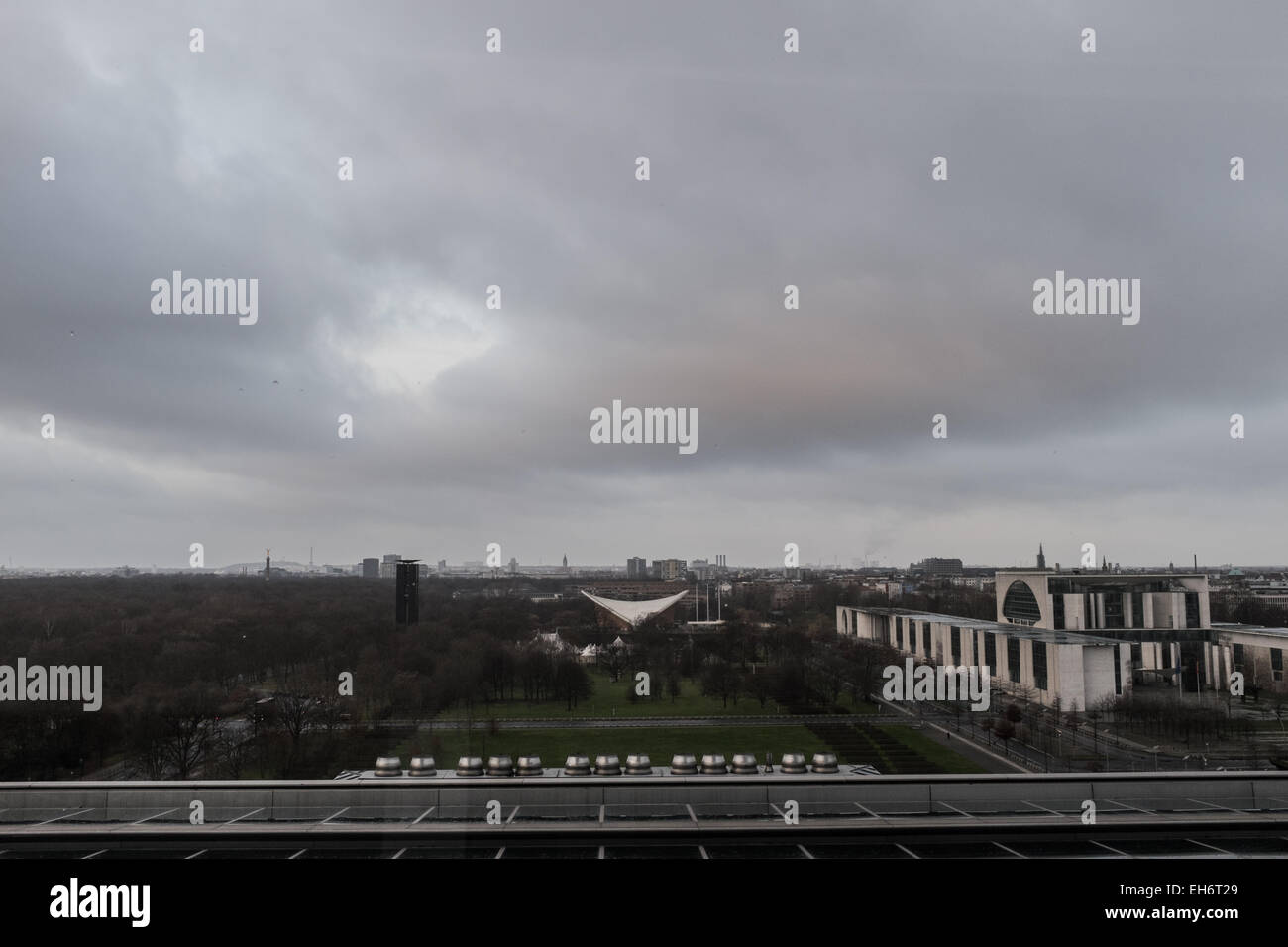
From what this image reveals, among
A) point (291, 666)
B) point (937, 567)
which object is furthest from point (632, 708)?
point (937, 567)

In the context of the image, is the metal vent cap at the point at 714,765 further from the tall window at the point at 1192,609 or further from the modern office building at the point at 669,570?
the modern office building at the point at 669,570

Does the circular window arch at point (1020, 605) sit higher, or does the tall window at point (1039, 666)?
the circular window arch at point (1020, 605)

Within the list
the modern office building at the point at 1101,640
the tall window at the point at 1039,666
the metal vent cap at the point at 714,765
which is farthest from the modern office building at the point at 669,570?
the metal vent cap at the point at 714,765

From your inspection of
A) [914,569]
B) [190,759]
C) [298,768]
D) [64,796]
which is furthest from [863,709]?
[914,569]

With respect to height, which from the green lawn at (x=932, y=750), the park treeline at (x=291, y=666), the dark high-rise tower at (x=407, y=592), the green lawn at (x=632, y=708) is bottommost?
the green lawn at (x=632, y=708)

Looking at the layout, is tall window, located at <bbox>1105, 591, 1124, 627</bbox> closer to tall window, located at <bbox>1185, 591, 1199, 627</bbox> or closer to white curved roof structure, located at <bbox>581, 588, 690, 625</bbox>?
tall window, located at <bbox>1185, 591, 1199, 627</bbox>

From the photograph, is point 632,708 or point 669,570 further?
point 669,570

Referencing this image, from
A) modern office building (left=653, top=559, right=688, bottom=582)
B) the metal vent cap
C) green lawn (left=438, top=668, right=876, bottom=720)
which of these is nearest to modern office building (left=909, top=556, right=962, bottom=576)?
modern office building (left=653, top=559, right=688, bottom=582)

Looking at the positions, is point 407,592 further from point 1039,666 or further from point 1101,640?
point 1101,640
